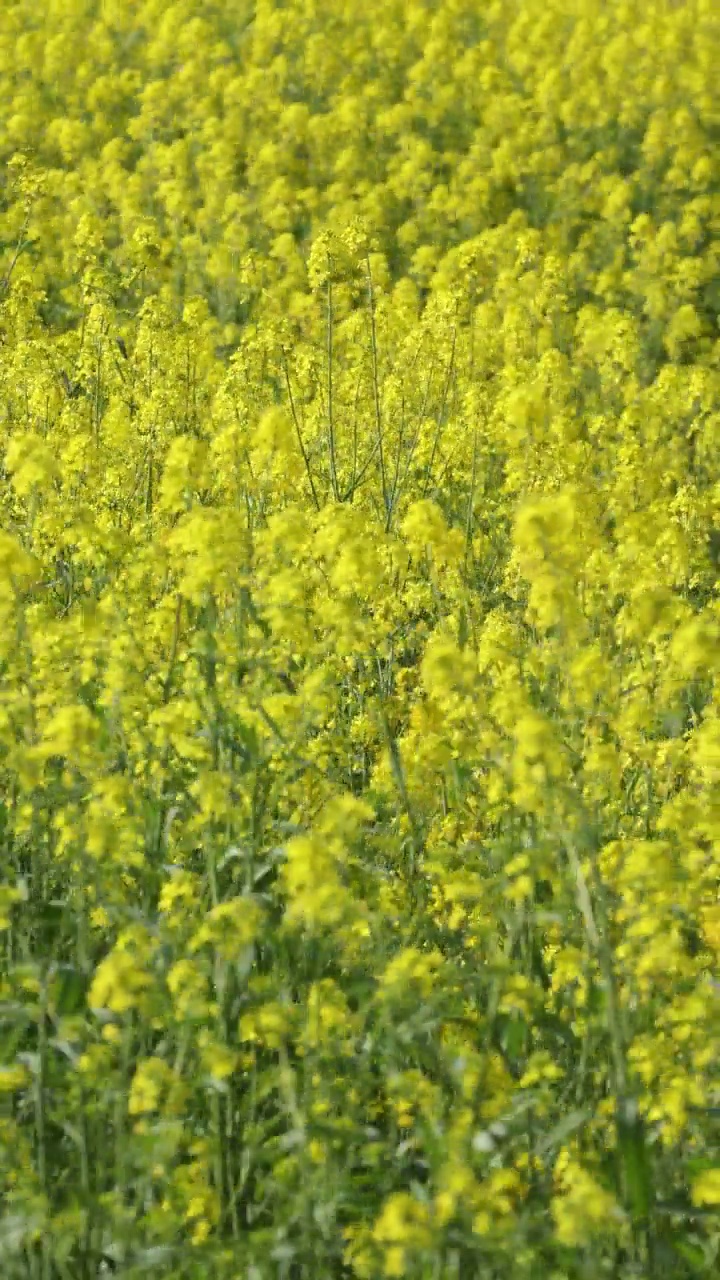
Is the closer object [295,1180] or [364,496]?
[295,1180]

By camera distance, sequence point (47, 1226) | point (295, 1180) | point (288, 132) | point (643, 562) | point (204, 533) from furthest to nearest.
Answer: point (288, 132), point (643, 562), point (204, 533), point (295, 1180), point (47, 1226)

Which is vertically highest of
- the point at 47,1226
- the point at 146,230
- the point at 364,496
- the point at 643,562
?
the point at 146,230

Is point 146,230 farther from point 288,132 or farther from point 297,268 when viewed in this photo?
point 288,132

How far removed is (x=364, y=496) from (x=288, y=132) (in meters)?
6.74

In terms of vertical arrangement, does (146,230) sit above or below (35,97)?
below

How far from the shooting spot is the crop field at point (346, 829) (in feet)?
9.87

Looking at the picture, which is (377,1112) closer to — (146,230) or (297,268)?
(146,230)

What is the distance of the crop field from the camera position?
9.87ft

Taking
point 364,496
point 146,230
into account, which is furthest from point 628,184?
point 364,496

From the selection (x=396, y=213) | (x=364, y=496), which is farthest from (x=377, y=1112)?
(x=396, y=213)

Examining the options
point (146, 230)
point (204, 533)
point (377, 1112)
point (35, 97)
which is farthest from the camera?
point (35, 97)

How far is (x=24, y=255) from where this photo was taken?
365 inches

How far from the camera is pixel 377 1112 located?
3336mm

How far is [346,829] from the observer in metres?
3.32
